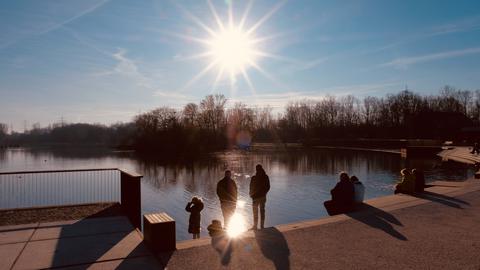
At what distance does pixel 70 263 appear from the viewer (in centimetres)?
663

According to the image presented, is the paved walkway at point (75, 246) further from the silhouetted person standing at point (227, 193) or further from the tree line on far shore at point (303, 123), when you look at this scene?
the tree line on far shore at point (303, 123)

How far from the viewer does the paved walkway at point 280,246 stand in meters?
6.71

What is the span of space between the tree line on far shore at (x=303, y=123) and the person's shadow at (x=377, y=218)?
7463 cm

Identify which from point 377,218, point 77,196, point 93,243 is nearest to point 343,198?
point 377,218

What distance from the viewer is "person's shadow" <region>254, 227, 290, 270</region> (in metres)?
6.76

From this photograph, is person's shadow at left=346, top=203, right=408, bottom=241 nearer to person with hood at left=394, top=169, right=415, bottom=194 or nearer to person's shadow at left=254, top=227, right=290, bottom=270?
person's shadow at left=254, top=227, right=290, bottom=270

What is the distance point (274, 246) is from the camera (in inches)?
304

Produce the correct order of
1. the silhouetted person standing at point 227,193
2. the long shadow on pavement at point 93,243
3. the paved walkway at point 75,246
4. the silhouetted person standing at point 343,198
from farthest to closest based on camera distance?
the silhouetted person standing at point 343,198 → the silhouetted person standing at point 227,193 → the long shadow on pavement at point 93,243 → the paved walkway at point 75,246

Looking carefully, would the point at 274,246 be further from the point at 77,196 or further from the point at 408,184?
the point at 77,196

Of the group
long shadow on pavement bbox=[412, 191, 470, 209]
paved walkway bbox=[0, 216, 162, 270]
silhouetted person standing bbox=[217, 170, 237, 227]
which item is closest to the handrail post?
paved walkway bbox=[0, 216, 162, 270]

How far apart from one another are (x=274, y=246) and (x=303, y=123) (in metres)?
131

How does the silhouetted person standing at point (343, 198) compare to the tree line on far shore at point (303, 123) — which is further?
the tree line on far shore at point (303, 123)

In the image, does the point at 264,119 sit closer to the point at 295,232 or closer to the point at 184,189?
the point at 184,189

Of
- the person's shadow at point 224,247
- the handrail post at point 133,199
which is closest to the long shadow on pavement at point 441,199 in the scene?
the person's shadow at point 224,247
